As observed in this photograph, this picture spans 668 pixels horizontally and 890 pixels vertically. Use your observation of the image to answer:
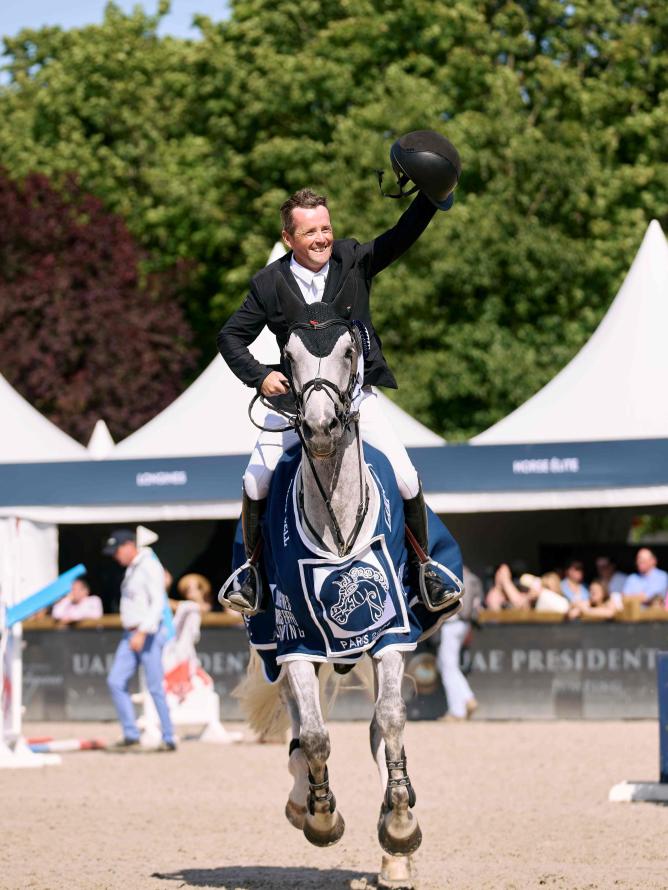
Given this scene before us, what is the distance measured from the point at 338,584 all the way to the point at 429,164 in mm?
1918

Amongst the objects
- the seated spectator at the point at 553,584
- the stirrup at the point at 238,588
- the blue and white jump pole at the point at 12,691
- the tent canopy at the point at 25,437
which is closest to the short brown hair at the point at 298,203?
the stirrup at the point at 238,588

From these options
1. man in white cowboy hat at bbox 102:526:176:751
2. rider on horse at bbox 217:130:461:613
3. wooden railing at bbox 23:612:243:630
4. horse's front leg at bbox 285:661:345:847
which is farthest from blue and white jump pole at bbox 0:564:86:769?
horse's front leg at bbox 285:661:345:847

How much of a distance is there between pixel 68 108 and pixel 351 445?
3683 cm

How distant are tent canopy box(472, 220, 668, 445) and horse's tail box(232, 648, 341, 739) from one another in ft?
32.9

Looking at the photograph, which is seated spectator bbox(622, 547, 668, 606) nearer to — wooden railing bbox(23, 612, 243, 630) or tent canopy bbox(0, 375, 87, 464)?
wooden railing bbox(23, 612, 243, 630)

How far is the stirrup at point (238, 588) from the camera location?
8227 mm

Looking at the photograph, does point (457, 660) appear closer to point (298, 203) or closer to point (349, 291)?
point (349, 291)

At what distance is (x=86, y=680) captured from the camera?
20.2 m

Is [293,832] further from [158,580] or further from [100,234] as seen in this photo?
[100,234]

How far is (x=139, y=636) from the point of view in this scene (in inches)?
642

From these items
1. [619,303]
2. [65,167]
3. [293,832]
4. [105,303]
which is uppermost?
[65,167]

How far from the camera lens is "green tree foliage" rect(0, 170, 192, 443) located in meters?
37.4

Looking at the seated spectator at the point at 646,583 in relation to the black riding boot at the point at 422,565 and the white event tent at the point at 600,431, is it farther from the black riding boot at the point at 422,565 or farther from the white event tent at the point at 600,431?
the black riding boot at the point at 422,565

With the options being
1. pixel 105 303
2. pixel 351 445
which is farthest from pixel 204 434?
pixel 105 303
